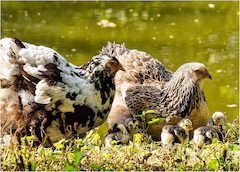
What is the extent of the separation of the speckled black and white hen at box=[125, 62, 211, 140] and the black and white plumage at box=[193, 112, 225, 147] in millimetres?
271

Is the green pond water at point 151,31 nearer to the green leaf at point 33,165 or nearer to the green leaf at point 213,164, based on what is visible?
the green leaf at point 213,164

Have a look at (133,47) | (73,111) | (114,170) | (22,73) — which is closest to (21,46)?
(22,73)

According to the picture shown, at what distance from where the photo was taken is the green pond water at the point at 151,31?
9.26 metres

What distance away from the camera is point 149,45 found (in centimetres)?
1014

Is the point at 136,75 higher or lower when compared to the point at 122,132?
higher

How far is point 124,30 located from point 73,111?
5463mm

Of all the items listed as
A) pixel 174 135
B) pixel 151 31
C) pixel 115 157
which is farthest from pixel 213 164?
pixel 151 31

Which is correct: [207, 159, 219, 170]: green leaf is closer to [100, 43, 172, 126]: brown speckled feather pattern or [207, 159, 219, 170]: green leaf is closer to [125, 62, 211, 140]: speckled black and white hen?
[125, 62, 211, 140]: speckled black and white hen

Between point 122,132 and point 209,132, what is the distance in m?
0.74

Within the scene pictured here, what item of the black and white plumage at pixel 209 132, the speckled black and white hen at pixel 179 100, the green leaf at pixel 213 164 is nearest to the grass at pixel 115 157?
the green leaf at pixel 213 164

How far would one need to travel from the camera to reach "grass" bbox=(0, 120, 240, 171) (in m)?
4.79

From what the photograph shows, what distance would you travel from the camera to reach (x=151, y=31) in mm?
10859

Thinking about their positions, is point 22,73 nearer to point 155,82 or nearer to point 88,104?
point 88,104

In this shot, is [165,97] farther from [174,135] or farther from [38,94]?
[38,94]
